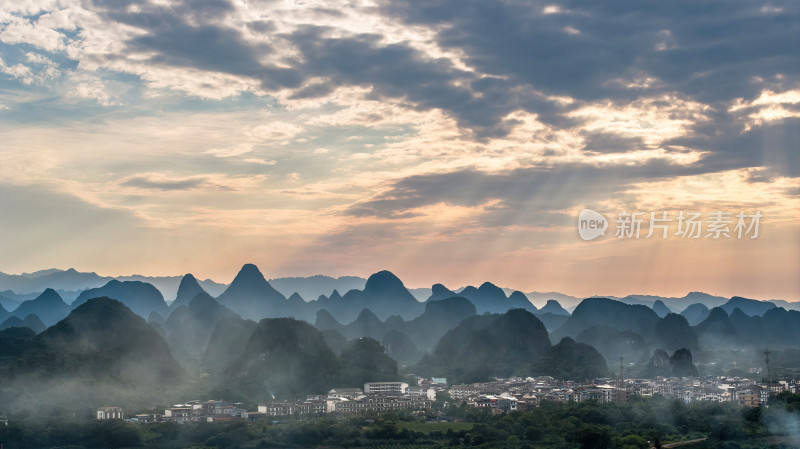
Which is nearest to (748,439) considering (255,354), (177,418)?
(177,418)

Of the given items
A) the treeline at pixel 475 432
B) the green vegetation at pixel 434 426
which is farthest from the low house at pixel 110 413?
the green vegetation at pixel 434 426

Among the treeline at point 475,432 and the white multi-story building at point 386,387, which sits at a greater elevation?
the white multi-story building at point 386,387

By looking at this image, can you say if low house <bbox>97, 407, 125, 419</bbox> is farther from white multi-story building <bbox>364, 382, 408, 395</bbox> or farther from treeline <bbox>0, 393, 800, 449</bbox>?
white multi-story building <bbox>364, 382, 408, 395</bbox>

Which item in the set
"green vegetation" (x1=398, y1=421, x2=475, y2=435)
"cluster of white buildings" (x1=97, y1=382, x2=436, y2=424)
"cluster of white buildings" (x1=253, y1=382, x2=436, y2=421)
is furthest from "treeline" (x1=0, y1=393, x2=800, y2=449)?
"cluster of white buildings" (x1=253, y1=382, x2=436, y2=421)

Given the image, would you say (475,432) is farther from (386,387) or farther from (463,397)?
(386,387)

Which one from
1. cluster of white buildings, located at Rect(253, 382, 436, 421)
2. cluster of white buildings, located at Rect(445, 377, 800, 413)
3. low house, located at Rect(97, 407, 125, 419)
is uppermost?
low house, located at Rect(97, 407, 125, 419)

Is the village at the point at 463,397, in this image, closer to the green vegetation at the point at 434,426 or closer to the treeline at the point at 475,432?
the green vegetation at the point at 434,426

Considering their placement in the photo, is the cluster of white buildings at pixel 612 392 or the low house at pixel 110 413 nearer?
the low house at pixel 110 413

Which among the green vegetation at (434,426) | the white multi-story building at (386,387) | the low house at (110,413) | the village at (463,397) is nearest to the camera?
the green vegetation at (434,426)

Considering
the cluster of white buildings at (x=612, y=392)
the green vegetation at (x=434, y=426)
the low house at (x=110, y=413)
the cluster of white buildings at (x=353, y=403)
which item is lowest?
the green vegetation at (x=434, y=426)
